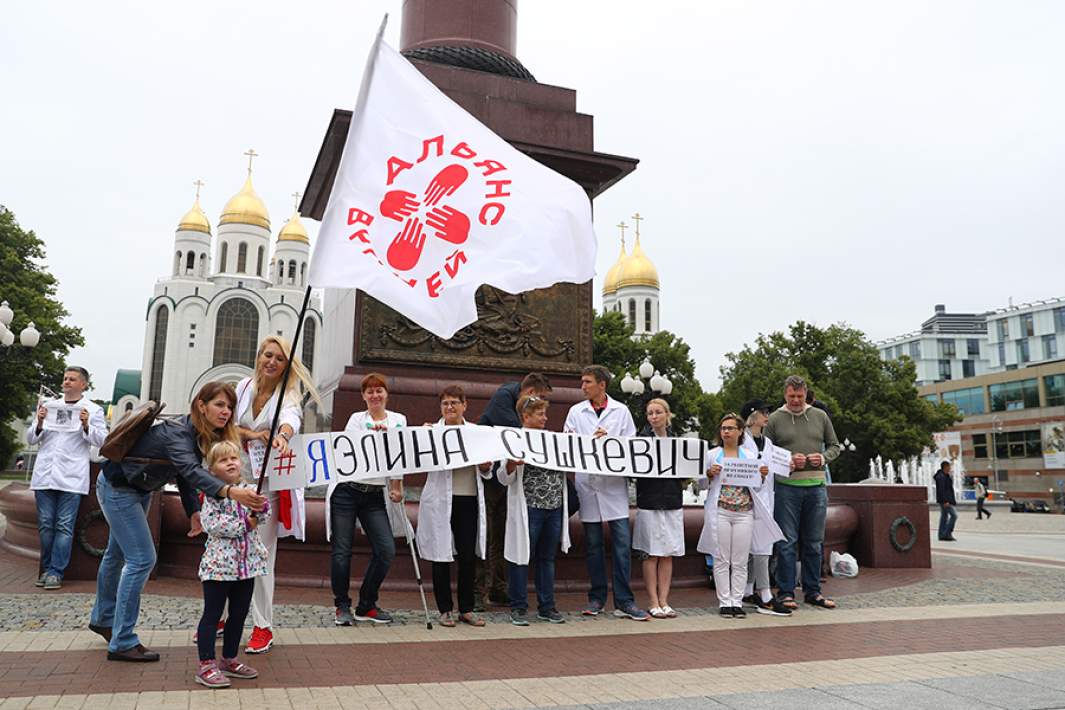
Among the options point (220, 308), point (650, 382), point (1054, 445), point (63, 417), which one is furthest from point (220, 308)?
point (63, 417)

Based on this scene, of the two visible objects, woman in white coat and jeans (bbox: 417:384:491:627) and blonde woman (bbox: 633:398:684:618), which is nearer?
woman in white coat and jeans (bbox: 417:384:491:627)

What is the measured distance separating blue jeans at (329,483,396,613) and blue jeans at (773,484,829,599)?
12.5 ft

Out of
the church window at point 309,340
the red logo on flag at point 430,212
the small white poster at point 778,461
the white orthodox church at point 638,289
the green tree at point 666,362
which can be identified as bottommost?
the small white poster at point 778,461

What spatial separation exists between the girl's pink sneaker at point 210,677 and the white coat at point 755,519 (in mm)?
4511

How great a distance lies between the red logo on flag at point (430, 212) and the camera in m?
5.14

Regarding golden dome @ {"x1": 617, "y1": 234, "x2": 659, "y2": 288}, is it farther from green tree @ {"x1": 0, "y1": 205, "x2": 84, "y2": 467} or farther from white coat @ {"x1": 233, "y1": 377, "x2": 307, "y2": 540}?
white coat @ {"x1": 233, "y1": 377, "x2": 307, "y2": 540}

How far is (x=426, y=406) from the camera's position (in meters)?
9.41

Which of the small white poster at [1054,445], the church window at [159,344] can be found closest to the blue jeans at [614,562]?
the small white poster at [1054,445]

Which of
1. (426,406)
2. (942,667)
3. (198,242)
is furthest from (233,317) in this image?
(942,667)

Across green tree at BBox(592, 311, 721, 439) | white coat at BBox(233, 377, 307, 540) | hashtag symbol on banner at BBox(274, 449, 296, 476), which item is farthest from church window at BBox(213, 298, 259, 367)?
hashtag symbol on banner at BBox(274, 449, 296, 476)

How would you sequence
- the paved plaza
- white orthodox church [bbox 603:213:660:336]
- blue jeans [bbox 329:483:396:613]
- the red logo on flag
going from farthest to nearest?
white orthodox church [bbox 603:213:660:336] < blue jeans [bbox 329:483:396:613] < the red logo on flag < the paved plaza

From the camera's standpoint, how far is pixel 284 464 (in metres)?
5.76

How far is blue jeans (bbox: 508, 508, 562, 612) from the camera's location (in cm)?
688

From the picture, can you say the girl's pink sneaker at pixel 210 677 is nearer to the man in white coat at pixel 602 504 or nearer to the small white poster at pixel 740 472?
the man in white coat at pixel 602 504
